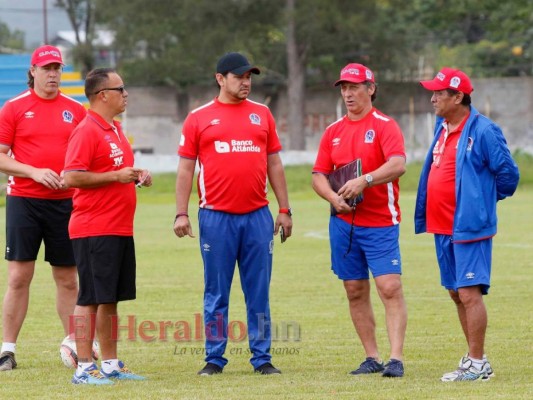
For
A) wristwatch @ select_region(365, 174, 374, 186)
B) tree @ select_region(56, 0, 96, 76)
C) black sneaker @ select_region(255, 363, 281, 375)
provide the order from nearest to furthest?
wristwatch @ select_region(365, 174, 374, 186)
black sneaker @ select_region(255, 363, 281, 375)
tree @ select_region(56, 0, 96, 76)

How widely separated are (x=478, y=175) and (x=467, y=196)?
19 centimetres

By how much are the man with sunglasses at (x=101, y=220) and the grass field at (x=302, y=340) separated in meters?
0.38

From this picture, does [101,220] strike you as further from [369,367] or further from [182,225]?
[369,367]

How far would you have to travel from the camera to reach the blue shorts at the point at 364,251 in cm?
891

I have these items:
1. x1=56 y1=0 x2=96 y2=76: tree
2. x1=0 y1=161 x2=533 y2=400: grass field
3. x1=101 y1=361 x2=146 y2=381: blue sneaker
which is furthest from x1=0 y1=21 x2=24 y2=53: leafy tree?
x1=101 y1=361 x2=146 y2=381: blue sneaker

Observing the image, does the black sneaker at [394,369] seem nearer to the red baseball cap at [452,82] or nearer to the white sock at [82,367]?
→ the red baseball cap at [452,82]

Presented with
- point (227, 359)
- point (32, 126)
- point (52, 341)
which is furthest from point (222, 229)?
point (52, 341)

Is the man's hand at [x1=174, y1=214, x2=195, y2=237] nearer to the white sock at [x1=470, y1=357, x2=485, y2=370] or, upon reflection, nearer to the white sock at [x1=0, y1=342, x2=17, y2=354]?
the white sock at [x1=0, y1=342, x2=17, y2=354]

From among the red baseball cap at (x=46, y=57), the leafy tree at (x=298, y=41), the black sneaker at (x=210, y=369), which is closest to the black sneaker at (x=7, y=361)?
the black sneaker at (x=210, y=369)

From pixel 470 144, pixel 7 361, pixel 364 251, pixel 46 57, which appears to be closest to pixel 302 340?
pixel 364 251

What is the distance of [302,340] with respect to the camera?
35.0 feet

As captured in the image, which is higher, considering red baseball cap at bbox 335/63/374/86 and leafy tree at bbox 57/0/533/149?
leafy tree at bbox 57/0/533/149

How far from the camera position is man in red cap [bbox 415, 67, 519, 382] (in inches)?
334

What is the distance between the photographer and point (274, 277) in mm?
15945
